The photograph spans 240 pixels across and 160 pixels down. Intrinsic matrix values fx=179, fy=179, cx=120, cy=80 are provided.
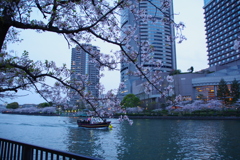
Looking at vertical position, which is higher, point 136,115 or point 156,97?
point 156,97

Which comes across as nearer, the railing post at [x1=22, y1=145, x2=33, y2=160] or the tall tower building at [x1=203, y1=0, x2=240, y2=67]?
the railing post at [x1=22, y1=145, x2=33, y2=160]

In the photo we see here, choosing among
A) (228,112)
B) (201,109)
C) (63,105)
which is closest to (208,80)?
(201,109)

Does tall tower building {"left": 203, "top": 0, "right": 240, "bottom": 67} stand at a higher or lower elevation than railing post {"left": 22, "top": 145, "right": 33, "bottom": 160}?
higher

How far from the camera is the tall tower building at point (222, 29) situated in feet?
312

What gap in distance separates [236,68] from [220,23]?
45.4 metres

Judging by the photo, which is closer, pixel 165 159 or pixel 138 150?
pixel 165 159

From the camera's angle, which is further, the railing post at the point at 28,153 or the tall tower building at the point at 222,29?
the tall tower building at the point at 222,29

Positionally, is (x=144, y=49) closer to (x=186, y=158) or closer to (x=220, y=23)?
(x=186, y=158)

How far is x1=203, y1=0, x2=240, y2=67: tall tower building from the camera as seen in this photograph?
312ft

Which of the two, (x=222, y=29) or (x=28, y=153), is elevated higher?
(x=222, y=29)

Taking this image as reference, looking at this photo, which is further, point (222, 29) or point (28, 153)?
point (222, 29)

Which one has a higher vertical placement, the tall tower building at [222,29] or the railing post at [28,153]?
the tall tower building at [222,29]

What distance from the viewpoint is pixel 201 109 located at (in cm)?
5491

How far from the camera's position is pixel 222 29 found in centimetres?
10169
